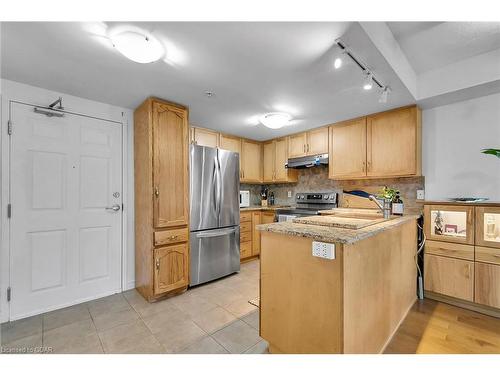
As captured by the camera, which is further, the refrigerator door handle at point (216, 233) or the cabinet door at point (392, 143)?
the refrigerator door handle at point (216, 233)

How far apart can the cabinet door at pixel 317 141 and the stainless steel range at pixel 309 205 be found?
0.72 metres

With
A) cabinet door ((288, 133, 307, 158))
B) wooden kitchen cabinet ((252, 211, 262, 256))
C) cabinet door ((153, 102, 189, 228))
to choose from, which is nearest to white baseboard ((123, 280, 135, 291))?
cabinet door ((153, 102, 189, 228))

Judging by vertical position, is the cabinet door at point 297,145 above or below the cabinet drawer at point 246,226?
above

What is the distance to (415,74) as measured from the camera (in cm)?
228

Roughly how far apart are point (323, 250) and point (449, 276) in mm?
2034

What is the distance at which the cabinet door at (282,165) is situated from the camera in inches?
155

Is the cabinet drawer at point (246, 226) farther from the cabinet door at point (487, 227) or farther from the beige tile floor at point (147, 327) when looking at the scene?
the cabinet door at point (487, 227)

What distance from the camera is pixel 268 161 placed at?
4.23 m

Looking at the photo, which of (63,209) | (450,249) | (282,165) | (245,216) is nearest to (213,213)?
(245,216)

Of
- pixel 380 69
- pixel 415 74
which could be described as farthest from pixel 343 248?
pixel 415 74

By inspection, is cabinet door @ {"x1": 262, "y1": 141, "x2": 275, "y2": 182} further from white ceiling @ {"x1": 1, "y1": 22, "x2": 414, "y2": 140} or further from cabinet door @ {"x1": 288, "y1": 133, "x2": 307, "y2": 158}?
white ceiling @ {"x1": 1, "y1": 22, "x2": 414, "y2": 140}

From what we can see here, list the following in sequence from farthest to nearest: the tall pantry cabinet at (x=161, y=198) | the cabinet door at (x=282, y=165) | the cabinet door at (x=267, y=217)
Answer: the cabinet door at (x=282, y=165) < the cabinet door at (x=267, y=217) < the tall pantry cabinet at (x=161, y=198)

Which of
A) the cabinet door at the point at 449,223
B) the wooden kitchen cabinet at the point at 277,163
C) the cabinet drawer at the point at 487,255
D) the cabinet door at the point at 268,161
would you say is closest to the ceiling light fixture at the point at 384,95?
the cabinet door at the point at 449,223

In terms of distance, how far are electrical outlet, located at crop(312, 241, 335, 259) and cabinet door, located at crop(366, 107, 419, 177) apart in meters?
2.02
